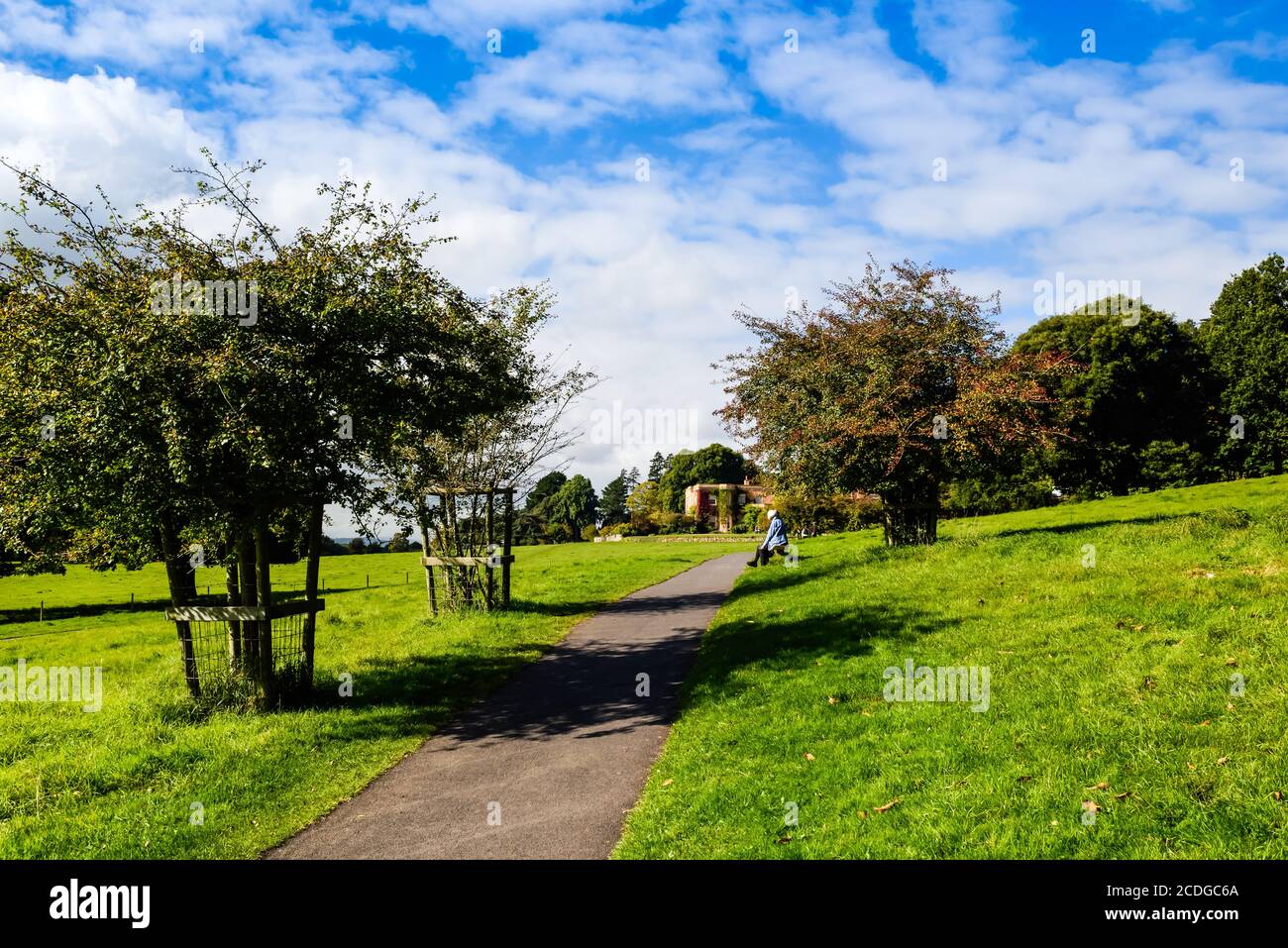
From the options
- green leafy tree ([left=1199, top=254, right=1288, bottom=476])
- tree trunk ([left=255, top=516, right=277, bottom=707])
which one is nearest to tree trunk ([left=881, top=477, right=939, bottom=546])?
tree trunk ([left=255, top=516, right=277, bottom=707])

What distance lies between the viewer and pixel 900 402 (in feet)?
67.8

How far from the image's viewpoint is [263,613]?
11180 millimetres

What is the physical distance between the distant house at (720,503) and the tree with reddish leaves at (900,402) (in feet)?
177

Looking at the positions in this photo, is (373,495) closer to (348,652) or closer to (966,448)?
(348,652)

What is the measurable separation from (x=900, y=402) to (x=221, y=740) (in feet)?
59.0

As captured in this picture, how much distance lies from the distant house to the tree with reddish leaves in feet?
177

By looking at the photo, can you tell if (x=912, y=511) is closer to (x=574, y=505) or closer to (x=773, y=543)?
(x=773, y=543)

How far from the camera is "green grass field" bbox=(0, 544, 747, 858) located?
7145mm

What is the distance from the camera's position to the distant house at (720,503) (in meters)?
84.7

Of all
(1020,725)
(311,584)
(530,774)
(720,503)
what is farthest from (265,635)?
(720,503)

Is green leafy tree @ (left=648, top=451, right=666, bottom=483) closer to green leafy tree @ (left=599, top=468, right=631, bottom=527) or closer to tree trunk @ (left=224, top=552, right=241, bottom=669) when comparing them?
green leafy tree @ (left=599, top=468, right=631, bottom=527)

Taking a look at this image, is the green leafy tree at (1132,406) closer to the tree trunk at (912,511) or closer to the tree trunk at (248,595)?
the tree trunk at (912,511)

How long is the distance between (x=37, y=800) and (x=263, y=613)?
12.2ft
